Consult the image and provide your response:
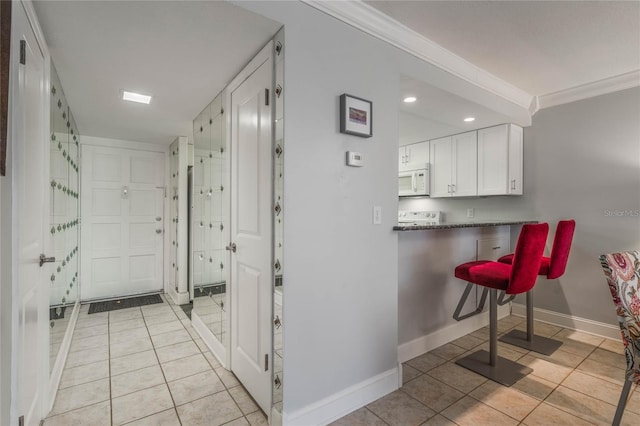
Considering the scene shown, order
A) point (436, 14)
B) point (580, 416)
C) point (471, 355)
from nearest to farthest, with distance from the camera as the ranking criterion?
point (580, 416) → point (436, 14) → point (471, 355)

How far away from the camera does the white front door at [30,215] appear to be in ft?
3.98

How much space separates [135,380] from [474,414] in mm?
2301

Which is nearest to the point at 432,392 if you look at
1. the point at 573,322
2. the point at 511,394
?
the point at 511,394

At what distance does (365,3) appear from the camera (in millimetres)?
1834

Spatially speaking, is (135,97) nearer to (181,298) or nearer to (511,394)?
(181,298)

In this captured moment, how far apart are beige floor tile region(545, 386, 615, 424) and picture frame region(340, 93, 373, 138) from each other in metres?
2.09

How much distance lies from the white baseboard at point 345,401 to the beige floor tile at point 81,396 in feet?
4.43

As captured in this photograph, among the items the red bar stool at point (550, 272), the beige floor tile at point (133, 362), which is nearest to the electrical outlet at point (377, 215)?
the red bar stool at point (550, 272)

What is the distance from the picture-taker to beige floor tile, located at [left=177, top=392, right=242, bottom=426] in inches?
69.4

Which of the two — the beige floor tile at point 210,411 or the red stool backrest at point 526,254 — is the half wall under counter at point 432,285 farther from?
the beige floor tile at point 210,411

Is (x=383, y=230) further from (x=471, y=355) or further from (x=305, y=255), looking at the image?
(x=471, y=355)

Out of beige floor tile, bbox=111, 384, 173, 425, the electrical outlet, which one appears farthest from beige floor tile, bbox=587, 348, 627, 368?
beige floor tile, bbox=111, 384, 173, 425

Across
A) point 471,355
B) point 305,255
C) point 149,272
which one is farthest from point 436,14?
point 149,272

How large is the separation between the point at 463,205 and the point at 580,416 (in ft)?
8.82
